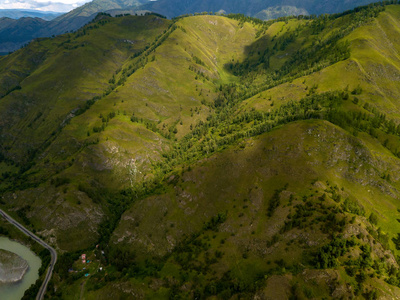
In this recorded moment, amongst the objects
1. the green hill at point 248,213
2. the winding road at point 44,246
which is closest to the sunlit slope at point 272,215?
the green hill at point 248,213

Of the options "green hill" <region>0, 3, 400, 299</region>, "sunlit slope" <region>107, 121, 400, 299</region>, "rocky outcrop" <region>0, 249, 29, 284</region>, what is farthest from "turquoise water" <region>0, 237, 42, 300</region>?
"sunlit slope" <region>107, 121, 400, 299</region>

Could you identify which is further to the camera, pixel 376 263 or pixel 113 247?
pixel 113 247

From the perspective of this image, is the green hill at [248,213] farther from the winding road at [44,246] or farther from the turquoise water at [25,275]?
the turquoise water at [25,275]

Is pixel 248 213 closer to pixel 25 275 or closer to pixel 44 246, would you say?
pixel 44 246

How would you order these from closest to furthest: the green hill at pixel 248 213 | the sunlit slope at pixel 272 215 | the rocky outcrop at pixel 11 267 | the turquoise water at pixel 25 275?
the green hill at pixel 248 213 → the sunlit slope at pixel 272 215 → the turquoise water at pixel 25 275 → the rocky outcrop at pixel 11 267

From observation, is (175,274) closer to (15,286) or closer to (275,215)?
(275,215)

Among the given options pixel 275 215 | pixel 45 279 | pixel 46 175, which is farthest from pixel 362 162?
pixel 46 175
